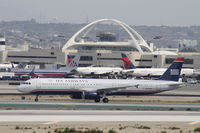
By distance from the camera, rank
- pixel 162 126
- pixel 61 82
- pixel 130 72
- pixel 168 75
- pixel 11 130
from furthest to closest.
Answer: pixel 130 72
pixel 168 75
pixel 61 82
pixel 162 126
pixel 11 130

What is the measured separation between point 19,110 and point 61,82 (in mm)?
21568

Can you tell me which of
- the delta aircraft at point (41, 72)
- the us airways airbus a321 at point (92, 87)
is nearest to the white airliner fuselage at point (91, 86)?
the us airways airbus a321 at point (92, 87)

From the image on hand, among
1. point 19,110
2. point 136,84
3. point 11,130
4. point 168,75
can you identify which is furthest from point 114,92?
point 11,130

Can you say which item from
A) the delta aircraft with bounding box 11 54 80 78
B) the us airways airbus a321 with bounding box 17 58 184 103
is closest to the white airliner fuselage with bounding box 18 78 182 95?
the us airways airbus a321 with bounding box 17 58 184 103

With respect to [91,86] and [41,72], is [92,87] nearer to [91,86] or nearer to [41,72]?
[91,86]

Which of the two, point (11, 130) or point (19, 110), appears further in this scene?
point (19, 110)

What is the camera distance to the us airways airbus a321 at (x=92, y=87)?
9100 centimetres

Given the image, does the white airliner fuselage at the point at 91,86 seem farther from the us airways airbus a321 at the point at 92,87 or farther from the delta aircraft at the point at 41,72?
the delta aircraft at the point at 41,72

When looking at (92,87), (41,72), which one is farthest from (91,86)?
(41,72)

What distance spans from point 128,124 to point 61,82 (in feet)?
108

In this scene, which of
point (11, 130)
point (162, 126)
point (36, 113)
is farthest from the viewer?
point (36, 113)

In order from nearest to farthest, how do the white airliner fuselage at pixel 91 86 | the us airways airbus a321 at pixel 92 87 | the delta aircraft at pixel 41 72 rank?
the white airliner fuselage at pixel 91 86, the us airways airbus a321 at pixel 92 87, the delta aircraft at pixel 41 72

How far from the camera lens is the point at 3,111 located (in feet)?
228

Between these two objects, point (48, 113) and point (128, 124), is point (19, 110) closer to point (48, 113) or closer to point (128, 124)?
point (48, 113)
